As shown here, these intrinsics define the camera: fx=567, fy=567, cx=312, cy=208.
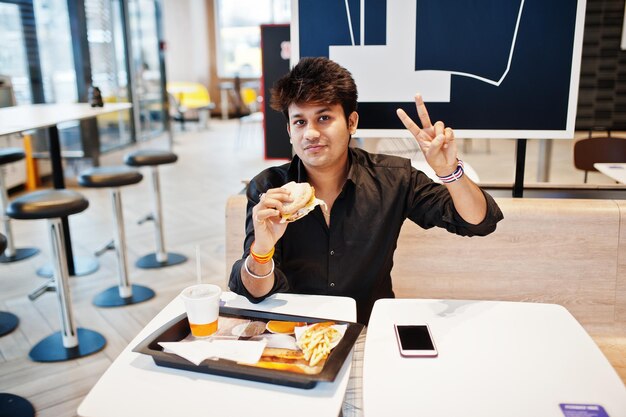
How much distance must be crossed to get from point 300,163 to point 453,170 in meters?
0.51

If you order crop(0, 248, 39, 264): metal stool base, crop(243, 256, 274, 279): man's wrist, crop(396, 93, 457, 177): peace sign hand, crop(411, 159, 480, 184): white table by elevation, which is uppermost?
crop(396, 93, 457, 177): peace sign hand

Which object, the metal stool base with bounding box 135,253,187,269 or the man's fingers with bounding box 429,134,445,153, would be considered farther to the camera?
the metal stool base with bounding box 135,253,187,269

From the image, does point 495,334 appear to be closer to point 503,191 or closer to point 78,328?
point 503,191

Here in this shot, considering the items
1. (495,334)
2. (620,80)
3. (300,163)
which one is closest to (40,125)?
(300,163)

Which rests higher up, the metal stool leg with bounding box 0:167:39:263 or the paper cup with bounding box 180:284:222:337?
the paper cup with bounding box 180:284:222:337

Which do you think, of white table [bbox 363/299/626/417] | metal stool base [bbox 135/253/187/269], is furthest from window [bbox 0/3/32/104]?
white table [bbox 363/299/626/417]

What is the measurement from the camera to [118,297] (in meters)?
3.63

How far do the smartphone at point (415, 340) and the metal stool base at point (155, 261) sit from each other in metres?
3.09

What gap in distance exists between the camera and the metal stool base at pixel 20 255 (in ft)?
14.2

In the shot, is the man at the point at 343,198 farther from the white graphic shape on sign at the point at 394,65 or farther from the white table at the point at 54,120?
the white table at the point at 54,120

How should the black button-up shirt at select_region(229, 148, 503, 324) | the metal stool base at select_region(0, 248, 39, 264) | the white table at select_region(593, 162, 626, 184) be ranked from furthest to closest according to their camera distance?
the metal stool base at select_region(0, 248, 39, 264) < the white table at select_region(593, 162, 626, 184) < the black button-up shirt at select_region(229, 148, 503, 324)

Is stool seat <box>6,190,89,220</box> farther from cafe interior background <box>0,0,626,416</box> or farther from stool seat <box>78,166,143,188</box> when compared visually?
cafe interior background <box>0,0,626,416</box>

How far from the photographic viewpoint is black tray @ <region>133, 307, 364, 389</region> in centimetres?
112

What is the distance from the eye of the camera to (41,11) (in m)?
6.36
